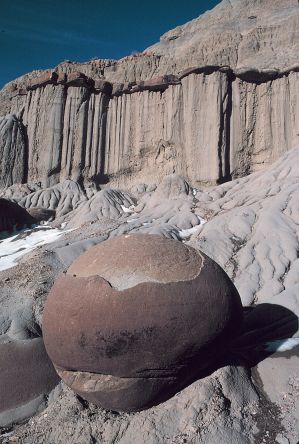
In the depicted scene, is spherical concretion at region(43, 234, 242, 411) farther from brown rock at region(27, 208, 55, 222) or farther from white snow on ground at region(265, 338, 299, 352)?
brown rock at region(27, 208, 55, 222)

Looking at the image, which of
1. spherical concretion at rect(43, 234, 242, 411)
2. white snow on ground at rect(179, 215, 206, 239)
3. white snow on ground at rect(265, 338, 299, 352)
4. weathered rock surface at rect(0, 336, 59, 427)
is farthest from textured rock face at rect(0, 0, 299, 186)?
spherical concretion at rect(43, 234, 242, 411)

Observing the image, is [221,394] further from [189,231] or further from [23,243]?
[23,243]

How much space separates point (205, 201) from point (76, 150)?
11769mm

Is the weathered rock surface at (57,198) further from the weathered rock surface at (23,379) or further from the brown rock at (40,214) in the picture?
the weathered rock surface at (23,379)

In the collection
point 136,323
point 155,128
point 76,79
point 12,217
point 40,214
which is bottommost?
point 40,214

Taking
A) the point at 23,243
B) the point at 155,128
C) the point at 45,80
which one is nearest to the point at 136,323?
the point at 23,243

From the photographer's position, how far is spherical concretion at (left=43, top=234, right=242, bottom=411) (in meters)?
4.29

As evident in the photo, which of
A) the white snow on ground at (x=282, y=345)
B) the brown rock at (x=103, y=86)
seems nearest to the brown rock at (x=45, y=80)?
the brown rock at (x=103, y=86)

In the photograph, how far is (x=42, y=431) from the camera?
4.80m

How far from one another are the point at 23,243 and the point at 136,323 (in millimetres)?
11566

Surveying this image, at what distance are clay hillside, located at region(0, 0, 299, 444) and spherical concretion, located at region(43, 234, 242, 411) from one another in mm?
16

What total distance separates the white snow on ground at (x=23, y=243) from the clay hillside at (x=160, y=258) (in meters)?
0.15

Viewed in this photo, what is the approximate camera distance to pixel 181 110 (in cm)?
2312

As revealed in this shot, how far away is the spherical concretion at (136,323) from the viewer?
429cm
